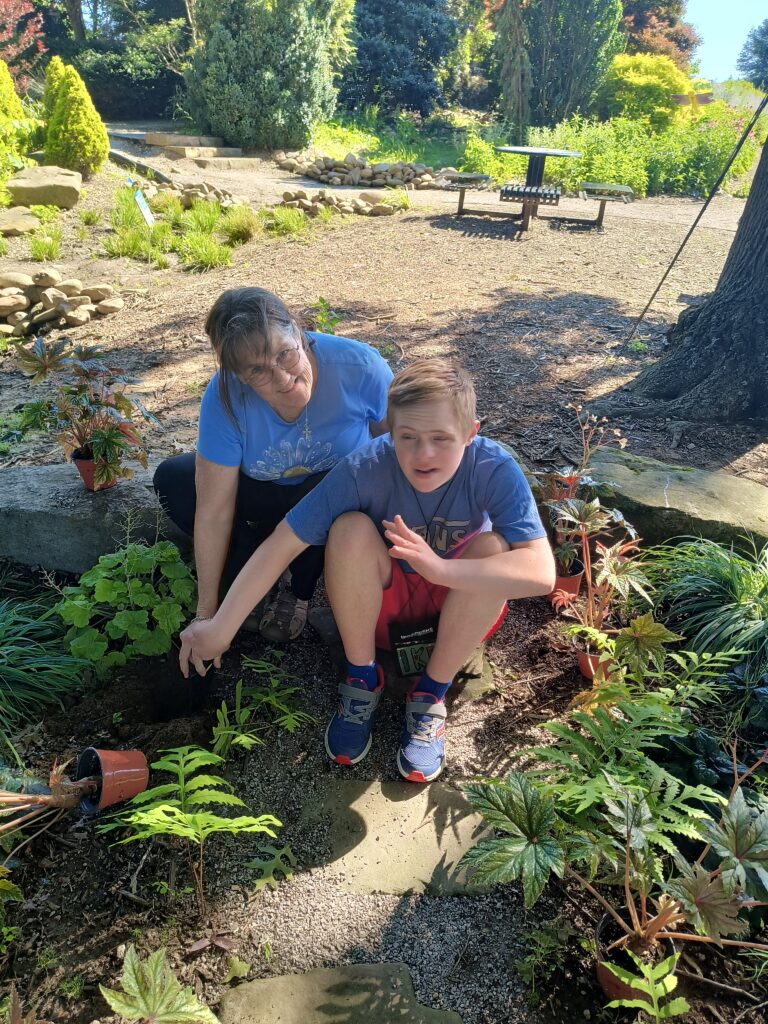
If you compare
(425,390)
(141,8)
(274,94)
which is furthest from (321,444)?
(141,8)

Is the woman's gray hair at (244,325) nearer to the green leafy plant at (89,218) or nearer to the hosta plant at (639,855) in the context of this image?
the hosta plant at (639,855)

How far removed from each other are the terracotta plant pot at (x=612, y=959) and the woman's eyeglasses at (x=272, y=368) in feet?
A: 5.27

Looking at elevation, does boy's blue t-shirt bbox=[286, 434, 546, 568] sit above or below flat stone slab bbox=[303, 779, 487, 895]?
above

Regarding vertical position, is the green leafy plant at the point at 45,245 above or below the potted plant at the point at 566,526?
above

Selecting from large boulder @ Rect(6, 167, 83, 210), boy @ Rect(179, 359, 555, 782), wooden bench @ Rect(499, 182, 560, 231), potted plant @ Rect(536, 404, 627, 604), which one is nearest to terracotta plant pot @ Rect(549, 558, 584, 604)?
potted plant @ Rect(536, 404, 627, 604)

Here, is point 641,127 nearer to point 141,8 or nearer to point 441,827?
point 141,8

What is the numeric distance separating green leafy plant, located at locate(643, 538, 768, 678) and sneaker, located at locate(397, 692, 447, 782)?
37.1 inches

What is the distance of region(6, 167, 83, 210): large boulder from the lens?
7461mm

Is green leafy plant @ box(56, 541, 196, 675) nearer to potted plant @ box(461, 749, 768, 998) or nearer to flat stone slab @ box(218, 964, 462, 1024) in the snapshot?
flat stone slab @ box(218, 964, 462, 1024)

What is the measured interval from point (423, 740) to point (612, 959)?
0.69 m

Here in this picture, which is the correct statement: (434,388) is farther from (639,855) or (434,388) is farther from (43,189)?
(43,189)

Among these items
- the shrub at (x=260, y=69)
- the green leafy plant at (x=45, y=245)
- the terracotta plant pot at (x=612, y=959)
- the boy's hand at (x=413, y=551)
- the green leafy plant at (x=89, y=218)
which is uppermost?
the shrub at (x=260, y=69)

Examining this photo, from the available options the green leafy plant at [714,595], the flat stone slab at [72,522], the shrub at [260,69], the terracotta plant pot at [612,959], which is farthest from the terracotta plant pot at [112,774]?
the shrub at [260,69]

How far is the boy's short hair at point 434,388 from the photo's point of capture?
167cm
